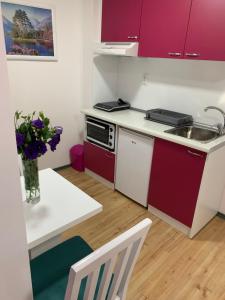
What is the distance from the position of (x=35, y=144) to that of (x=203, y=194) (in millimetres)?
1571

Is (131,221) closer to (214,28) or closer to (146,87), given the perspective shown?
(146,87)

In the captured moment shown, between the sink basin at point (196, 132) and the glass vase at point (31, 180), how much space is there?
4.68 ft

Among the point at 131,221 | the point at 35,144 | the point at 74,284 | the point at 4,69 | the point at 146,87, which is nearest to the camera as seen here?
the point at 4,69

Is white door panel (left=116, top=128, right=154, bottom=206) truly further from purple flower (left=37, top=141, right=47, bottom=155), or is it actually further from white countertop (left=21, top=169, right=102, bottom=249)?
purple flower (left=37, top=141, right=47, bottom=155)

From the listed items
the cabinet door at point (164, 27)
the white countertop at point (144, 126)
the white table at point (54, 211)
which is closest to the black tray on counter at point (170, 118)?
the white countertop at point (144, 126)

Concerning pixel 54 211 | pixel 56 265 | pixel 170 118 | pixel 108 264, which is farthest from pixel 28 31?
pixel 108 264

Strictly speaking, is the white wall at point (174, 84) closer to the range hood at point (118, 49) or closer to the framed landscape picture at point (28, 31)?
the range hood at point (118, 49)

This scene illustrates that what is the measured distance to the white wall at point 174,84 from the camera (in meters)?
2.28

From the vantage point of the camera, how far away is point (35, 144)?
106 cm

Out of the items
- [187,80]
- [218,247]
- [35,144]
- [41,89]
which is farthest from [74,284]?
[41,89]

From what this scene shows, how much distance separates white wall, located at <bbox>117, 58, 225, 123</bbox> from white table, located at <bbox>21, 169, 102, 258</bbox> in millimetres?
1681

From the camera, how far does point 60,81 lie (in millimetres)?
2926

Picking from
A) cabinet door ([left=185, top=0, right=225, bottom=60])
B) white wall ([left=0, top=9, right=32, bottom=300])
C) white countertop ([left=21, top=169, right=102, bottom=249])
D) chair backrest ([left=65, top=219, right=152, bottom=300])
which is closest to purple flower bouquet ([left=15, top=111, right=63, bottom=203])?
white countertop ([left=21, top=169, right=102, bottom=249])

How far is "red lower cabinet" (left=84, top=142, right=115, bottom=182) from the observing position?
110 inches
